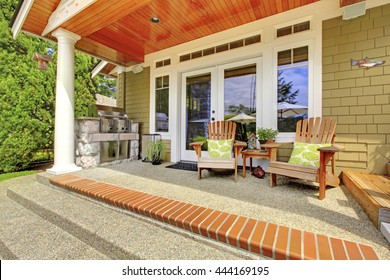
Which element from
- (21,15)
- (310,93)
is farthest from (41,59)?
(310,93)

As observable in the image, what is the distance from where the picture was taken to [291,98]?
123 inches

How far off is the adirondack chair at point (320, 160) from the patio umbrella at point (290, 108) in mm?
412

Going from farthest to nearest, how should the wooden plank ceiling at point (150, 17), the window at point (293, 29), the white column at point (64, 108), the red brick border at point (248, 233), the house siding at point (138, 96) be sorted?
the house siding at point (138, 96) < the white column at point (64, 108) < the window at point (293, 29) < the wooden plank ceiling at point (150, 17) < the red brick border at point (248, 233)

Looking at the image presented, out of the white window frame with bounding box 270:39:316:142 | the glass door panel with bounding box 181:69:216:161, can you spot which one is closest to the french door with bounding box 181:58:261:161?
the glass door panel with bounding box 181:69:216:161

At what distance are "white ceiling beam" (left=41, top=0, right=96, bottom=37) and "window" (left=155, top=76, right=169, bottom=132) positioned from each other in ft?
7.02

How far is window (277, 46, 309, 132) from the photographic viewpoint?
3008 mm

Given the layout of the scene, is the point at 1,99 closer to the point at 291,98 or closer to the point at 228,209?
the point at 228,209

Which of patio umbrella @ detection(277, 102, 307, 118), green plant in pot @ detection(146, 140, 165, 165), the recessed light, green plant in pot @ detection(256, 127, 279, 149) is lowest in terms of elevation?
green plant in pot @ detection(146, 140, 165, 165)

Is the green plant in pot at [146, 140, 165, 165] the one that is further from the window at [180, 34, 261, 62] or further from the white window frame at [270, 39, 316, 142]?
the white window frame at [270, 39, 316, 142]

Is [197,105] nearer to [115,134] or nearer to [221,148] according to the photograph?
[221,148]

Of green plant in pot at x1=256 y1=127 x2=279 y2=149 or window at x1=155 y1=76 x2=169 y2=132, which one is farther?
window at x1=155 y1=76 x2=169 y2=132

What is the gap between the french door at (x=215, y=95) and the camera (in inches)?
141

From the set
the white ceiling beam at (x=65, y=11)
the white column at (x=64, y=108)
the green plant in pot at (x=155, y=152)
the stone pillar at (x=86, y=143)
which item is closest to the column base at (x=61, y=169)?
the white column at (x=64, y=108)

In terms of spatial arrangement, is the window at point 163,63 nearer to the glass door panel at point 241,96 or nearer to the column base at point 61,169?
the glass door panel at point 241,96
